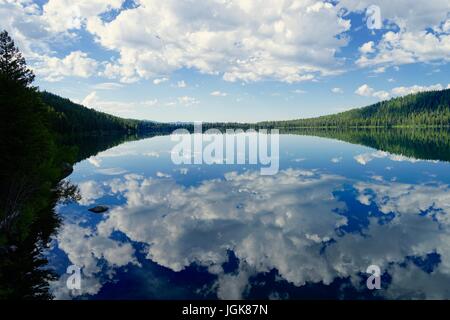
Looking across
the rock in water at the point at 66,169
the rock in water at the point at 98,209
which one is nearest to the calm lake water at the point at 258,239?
the rock in water at the point at 98,209

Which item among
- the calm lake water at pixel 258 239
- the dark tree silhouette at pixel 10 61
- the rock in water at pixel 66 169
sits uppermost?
the dark tree silhouette at pixel 10 61

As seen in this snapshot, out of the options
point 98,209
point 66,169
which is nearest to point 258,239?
point 98,209

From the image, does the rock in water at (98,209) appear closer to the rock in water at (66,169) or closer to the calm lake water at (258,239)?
the calm lake water at (258,239)

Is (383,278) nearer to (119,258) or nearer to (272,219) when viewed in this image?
(272,219)

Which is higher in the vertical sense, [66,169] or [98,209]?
[66,169]

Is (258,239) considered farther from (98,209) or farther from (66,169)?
(66,169)

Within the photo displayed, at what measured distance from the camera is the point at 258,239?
31.4 m

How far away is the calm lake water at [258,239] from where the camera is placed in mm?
22594

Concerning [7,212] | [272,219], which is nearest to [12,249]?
[7,212]

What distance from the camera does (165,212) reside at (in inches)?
1623

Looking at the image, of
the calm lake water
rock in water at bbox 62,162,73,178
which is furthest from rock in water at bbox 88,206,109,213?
rock in water at bbox 62,162,73,178

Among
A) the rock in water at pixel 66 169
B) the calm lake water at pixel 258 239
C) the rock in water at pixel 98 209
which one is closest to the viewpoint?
the calm lake water at pixel 258 239

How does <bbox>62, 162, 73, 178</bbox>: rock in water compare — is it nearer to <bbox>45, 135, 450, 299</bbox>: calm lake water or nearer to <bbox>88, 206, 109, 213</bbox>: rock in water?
<bbox>45, 135, 450, 299</bbox>: calm lake water

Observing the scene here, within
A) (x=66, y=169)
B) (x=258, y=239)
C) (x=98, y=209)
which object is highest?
(x=66, y=169)
